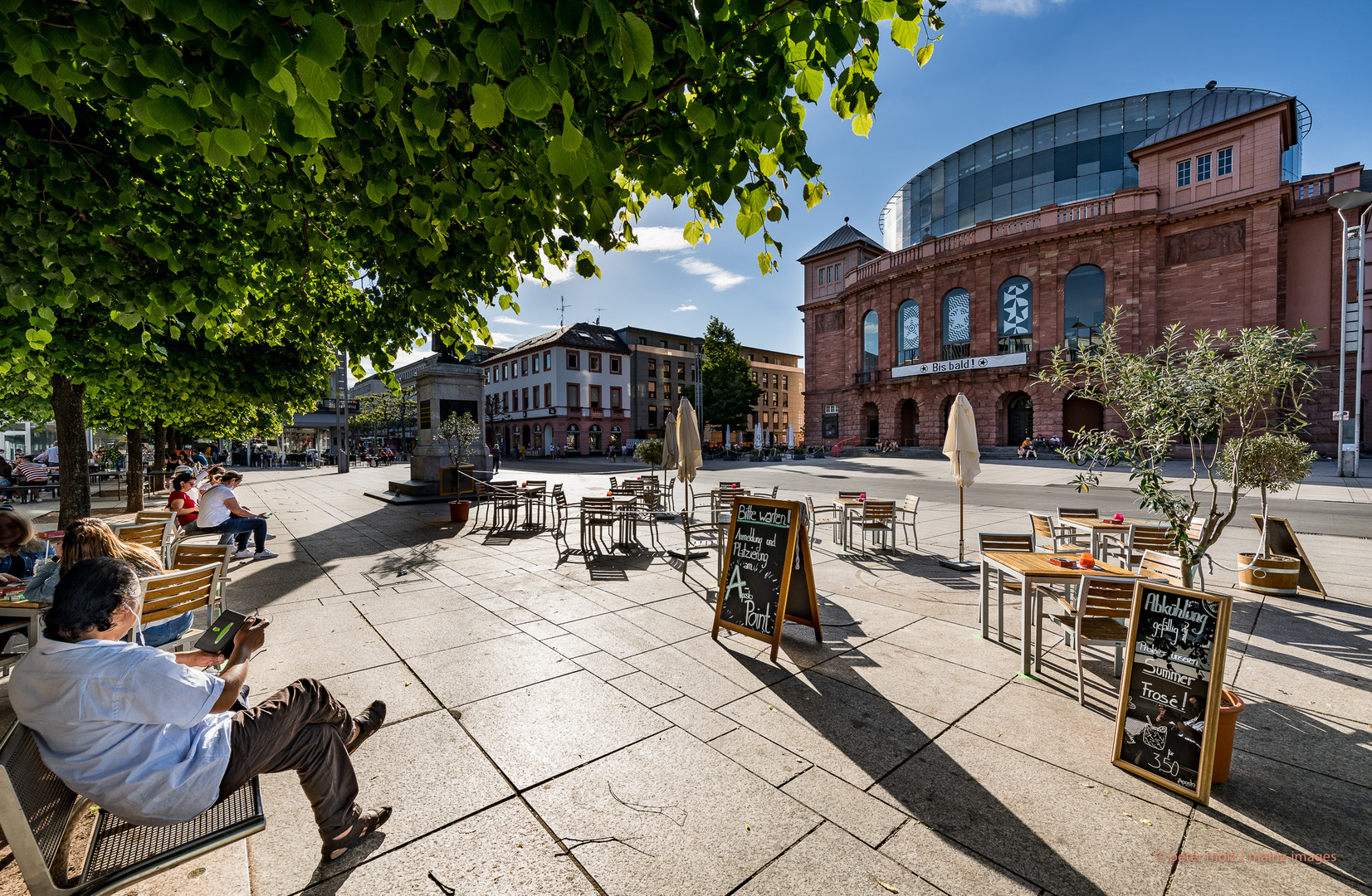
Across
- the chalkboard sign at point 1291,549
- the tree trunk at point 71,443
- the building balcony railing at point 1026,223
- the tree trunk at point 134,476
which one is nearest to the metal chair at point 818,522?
the chalkboard sign at point 1291,549

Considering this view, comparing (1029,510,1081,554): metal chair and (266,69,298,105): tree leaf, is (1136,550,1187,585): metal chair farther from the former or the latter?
(266,69,298,105): tree leaf

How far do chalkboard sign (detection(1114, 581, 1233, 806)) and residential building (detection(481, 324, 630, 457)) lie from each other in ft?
168

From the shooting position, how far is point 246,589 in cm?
717

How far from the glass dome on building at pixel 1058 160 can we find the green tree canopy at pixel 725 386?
20.3 meters

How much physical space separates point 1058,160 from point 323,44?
61.0 metres

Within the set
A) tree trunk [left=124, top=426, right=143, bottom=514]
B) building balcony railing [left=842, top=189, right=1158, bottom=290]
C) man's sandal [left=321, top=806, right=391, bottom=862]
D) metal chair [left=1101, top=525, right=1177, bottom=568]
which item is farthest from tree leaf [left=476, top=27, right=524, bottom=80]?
building balcony railing [left=842, top=189, right=1158, bottom=290]

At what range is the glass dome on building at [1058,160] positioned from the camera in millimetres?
44438

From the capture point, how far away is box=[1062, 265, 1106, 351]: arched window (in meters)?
35.3

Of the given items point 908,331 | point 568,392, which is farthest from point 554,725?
point 568,392

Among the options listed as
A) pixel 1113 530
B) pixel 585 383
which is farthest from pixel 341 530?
pixel 585 383

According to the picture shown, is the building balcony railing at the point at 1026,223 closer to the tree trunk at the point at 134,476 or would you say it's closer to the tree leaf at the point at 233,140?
the tree leaf at the point at 233,140

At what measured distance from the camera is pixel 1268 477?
7039 mm

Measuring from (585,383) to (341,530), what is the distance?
43.8 metres

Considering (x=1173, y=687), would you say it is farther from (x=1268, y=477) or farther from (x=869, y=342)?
(x=869, y=342)
